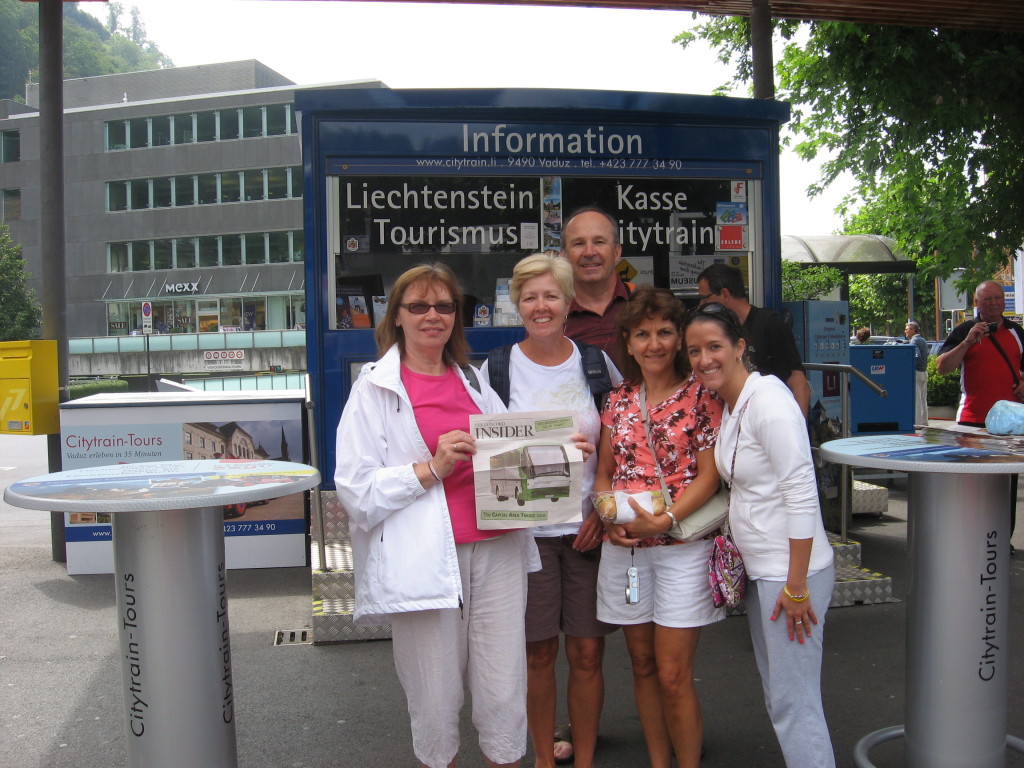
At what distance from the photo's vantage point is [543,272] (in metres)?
3.13

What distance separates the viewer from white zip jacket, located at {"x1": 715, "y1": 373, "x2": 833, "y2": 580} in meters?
2.75

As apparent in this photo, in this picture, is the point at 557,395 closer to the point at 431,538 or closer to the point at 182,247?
the point at 431,538

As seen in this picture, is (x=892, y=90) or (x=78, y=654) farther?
(x=892, y=90)

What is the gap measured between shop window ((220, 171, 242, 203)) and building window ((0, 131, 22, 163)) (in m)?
12.6

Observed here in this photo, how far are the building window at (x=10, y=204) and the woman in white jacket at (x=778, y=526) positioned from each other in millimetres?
60208

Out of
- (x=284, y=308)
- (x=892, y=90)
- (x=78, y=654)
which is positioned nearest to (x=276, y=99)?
(x=284, y=308)

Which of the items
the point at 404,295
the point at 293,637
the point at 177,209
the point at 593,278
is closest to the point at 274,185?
the point at 177,209

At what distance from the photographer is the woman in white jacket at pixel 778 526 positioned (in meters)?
2.76

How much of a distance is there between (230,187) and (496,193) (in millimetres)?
51224

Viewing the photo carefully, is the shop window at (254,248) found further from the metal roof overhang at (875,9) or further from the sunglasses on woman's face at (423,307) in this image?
the sunglasses on woman's face at (423,307)

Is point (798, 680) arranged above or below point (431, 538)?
below

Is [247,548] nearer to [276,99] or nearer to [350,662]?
[350,662]

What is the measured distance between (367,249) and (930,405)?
15738 mm

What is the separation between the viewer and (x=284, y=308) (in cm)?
5316
